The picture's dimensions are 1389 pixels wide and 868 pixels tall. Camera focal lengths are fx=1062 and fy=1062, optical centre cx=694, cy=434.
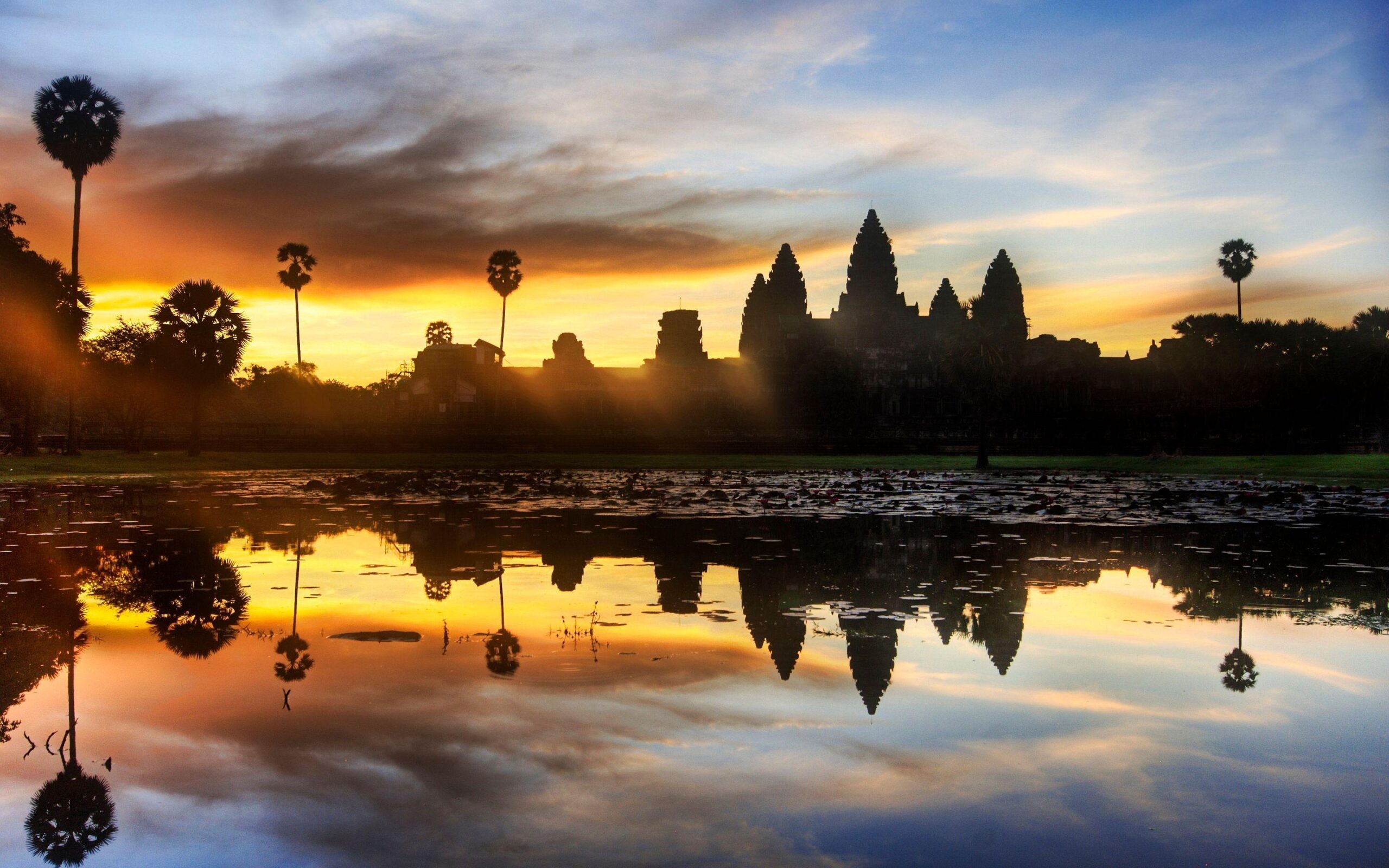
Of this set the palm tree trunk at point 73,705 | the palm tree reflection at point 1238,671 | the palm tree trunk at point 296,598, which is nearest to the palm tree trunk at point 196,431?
the palm tree trunk at point 296,598

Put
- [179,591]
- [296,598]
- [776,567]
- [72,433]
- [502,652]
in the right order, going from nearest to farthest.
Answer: [502,652] → [296,598] → [179,591] → [776,567] → [72,433]

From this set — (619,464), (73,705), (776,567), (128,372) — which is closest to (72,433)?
(128,372)

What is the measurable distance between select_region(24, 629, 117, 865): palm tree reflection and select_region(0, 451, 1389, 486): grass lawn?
29.4 meters

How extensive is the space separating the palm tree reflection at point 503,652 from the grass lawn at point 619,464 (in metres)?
27.2

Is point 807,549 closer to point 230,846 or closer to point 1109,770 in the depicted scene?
point 1109,770

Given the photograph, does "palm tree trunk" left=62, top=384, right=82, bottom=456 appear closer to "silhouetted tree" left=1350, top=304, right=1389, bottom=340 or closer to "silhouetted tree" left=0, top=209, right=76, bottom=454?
"silhouetted tree" left=0, top=209, right=76, bottom=454

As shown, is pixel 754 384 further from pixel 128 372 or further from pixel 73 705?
pixel 73 705

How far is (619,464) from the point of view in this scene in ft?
145

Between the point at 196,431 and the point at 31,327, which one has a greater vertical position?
the point at 31,327

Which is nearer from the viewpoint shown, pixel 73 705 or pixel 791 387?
pixel 73 705

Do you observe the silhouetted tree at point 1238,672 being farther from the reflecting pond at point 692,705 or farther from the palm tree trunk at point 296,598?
the palm tree trunk at point 296,598

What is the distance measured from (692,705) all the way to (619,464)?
1505 inches

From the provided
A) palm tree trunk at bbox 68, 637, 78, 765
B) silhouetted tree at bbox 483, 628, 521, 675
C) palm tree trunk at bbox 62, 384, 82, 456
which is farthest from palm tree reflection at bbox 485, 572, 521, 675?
palm tree trunk at bbox 62, 384, 82, 456

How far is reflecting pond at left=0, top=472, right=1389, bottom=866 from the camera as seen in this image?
13.8 ft
